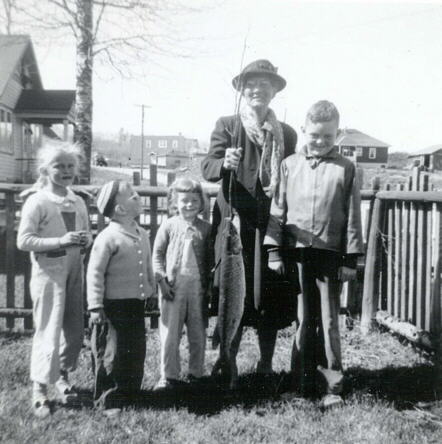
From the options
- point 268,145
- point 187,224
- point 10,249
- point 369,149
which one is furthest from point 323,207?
point 369,149

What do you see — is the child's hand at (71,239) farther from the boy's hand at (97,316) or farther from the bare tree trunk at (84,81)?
the bare tree trunk at (84,81)

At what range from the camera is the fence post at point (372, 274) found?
17.7 feet

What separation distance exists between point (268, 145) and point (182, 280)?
1186 millimetres

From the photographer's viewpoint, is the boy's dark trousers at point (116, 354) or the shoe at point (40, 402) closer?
the shoe at point (40, 402)

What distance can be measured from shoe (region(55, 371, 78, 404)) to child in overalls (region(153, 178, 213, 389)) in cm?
61

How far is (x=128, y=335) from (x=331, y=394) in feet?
4.89

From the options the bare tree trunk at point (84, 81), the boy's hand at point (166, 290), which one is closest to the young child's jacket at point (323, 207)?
the boy's hand at point (166, 290)

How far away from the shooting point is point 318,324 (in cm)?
384

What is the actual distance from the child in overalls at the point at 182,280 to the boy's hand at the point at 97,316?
0.53m

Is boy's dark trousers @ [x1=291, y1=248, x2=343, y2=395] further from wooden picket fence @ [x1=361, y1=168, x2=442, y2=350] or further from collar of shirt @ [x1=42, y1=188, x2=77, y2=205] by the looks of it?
collar of shirt @ [x1=42, y1=188, x2=77, y2=205]

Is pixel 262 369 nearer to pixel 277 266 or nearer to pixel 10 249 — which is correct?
pixel 277 266

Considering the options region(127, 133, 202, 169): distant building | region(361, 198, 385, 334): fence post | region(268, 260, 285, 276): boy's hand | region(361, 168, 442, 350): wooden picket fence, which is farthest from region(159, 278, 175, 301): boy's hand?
region(127, 133, 202, 169): distant building

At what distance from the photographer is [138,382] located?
11.6 feet

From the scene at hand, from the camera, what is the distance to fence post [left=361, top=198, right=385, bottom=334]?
5383 millimetres
